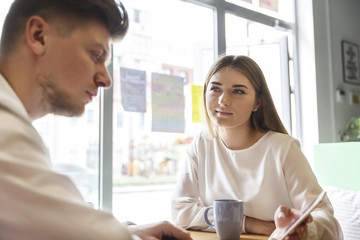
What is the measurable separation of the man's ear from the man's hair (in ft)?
0.06

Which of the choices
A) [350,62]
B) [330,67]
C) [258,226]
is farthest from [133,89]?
[350,62]

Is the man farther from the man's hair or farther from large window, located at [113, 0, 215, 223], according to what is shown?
large window, located at [113, 0, 215, 223]

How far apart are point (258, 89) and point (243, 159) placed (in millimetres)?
295

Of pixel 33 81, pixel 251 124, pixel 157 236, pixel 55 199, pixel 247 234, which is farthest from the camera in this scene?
pixel 251 124

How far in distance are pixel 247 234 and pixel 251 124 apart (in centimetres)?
50

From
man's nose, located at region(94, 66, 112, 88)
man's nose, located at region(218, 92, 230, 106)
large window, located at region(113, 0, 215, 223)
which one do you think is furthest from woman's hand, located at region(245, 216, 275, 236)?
man's nose, located at region(94, 66, 112, 88)

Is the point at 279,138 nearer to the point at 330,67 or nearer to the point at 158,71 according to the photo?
the point at 158,71

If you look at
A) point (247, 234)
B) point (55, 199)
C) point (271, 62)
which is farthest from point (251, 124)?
point (271, 62)

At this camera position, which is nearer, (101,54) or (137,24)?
(101,54)

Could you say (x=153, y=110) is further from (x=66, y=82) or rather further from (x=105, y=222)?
(x=105, y=222)

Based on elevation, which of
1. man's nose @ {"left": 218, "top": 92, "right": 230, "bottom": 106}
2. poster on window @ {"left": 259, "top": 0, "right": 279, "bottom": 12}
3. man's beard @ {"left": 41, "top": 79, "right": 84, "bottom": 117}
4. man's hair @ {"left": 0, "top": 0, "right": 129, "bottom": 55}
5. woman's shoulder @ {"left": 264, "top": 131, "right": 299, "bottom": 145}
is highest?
poster on window @ {"left": 259, "top": 0, "right": 279, "bottom": 12}

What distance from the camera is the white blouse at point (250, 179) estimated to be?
1.19 m

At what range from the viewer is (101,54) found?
0.77 meters

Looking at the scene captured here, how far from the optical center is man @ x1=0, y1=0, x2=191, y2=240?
0.44m
